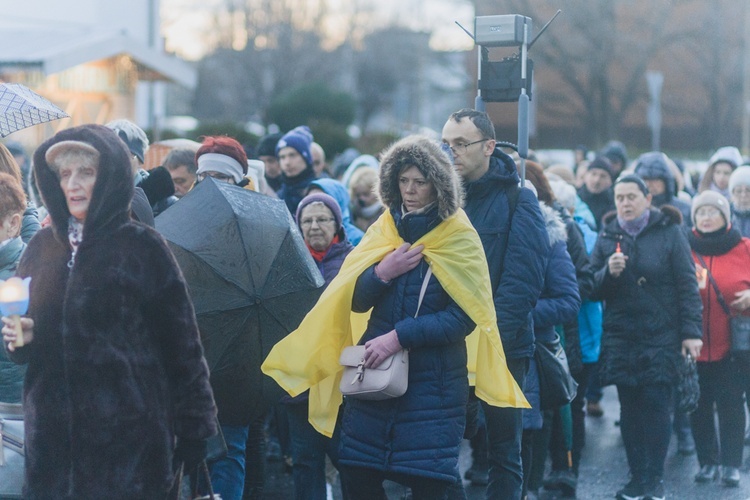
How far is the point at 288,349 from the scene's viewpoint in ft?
17.0

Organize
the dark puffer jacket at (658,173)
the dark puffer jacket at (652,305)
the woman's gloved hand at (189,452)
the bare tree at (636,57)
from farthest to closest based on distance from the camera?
the bare tree at (636,57), the dark puffer jacket at (658,173), the dark puffer jacket at (652,305), the woman's gloved hand at (189,452)

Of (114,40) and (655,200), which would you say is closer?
(655,200)

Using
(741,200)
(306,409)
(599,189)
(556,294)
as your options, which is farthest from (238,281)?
(599,189)

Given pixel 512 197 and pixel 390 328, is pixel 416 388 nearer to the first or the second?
pixel 390 328

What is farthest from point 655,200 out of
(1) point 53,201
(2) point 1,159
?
(1) point 53,201

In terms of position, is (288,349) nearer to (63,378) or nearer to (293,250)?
(293,250)

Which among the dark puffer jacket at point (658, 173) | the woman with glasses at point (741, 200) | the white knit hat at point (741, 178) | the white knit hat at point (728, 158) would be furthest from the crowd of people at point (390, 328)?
the white knit hat at point (728, 158)

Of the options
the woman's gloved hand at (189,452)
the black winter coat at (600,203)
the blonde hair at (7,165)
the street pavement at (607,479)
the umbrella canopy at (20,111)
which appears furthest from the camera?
the black winter coat at (600,203)

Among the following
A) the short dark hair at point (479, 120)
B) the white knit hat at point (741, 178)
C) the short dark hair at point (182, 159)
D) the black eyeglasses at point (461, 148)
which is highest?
the short dark hair at point (479, 120)

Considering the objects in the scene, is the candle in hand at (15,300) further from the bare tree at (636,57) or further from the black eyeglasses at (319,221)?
the bare tree at (636,57)

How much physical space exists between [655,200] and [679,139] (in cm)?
4515

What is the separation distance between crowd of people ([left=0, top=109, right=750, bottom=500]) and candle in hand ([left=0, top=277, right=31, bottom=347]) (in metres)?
0.04

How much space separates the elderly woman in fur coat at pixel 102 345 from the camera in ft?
12.9

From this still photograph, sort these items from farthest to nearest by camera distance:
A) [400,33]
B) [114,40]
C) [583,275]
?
[400,33], [114,40], [583,275]
